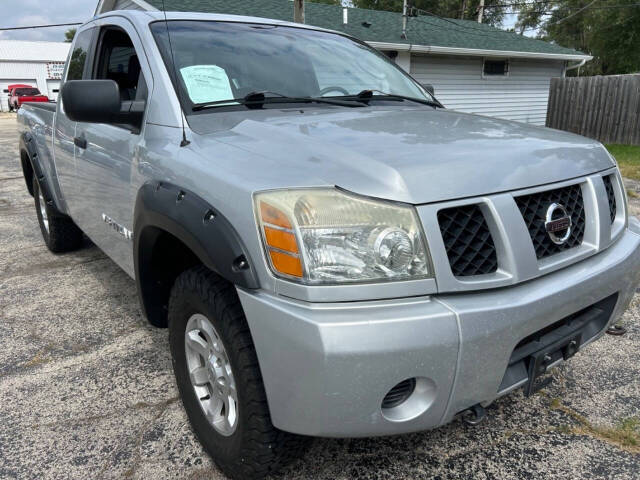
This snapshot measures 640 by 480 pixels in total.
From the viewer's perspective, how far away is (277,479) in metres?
2.01

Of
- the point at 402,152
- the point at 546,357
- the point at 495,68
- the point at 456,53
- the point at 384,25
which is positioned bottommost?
the point at 546,357

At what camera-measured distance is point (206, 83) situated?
2447 mm

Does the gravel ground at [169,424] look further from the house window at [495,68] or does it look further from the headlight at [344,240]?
the house window at [495,68]

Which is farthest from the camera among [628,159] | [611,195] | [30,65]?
[30,65]

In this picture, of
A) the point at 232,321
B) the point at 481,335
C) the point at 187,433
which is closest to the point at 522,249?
the point at 481,335

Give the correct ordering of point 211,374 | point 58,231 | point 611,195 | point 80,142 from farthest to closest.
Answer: point 58,231
point 80,142
point 611,195
point 211,374

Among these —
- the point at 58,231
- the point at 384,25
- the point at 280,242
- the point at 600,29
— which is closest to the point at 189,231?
the point at 280,242

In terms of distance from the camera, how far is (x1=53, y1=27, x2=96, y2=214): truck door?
3.47m

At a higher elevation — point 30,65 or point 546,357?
point 30,65

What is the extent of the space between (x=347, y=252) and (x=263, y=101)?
1257 millimetres

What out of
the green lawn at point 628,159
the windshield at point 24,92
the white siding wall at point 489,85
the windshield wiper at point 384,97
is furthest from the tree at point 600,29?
the windshield at point 24,92

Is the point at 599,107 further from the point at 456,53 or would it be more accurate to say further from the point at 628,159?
the point at 628,159

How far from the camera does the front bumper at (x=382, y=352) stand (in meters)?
1.43

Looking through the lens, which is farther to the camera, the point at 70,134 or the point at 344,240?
the point at 70,134
